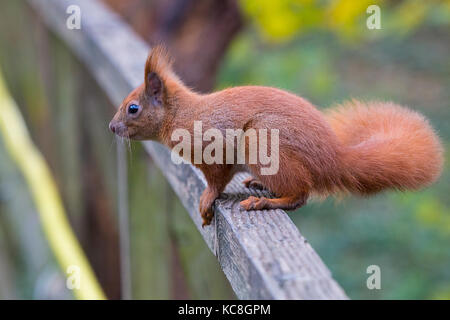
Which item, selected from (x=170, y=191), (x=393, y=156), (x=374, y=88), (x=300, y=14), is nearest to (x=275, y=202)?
(x=393, y=156)

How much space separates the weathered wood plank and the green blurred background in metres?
0.26

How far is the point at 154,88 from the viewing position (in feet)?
5.72

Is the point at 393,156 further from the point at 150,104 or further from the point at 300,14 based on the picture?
the point at 300,14

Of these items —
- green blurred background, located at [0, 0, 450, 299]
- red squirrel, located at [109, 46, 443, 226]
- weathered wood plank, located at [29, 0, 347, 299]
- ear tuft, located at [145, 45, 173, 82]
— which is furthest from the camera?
green blurred background, located at [0, 0, 450, 299]

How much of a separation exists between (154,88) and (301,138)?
443 millimetres

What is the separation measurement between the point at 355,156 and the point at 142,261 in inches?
34.8

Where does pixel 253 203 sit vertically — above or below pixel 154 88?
below

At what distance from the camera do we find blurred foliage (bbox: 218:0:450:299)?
3336 mm

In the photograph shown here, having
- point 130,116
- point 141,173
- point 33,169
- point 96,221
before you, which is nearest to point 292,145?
point 130,116

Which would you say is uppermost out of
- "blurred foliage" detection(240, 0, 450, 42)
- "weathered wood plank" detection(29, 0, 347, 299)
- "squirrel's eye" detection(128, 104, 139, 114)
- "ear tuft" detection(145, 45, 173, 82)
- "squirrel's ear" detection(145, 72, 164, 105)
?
"blurred foliage" detection(240, 0, 450, 42)

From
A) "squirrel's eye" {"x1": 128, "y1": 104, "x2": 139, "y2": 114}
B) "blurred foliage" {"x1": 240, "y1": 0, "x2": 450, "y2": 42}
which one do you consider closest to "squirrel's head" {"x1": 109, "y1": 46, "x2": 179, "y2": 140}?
"squirrel's eye" {"x1": 128, "y1": 104, "x2": 139, "y2": 114}

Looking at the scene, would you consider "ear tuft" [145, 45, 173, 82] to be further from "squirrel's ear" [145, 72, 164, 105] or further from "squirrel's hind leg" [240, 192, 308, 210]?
"squirrel's hind leg" [240, 192, 308, 210]
